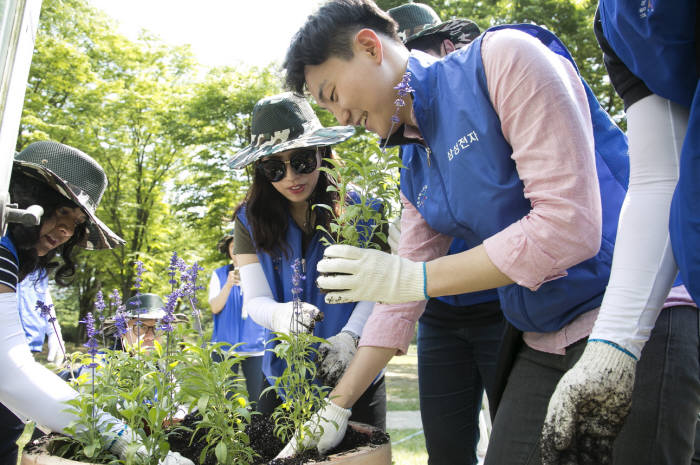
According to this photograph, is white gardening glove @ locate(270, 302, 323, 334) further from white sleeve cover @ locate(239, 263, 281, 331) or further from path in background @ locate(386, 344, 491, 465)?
path in background @ locate(386, 344, 491, 465)

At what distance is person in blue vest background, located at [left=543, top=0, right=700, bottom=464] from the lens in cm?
102

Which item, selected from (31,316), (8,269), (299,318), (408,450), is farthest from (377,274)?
(408,450)

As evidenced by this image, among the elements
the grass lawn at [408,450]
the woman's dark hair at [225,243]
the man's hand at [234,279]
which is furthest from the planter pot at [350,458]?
the woman's dark hair at [225,243]

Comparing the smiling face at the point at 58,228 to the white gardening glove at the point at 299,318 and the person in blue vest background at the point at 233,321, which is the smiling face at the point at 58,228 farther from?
the person in blue vest background at the point at 233,321

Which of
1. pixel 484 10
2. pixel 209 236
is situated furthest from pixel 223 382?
pixel 209 236

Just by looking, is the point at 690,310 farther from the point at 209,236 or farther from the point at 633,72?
the point at 209,236

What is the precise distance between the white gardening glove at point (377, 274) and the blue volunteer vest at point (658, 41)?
692 millimetres

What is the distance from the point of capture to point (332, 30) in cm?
165

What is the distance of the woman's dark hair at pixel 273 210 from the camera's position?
2.36 m

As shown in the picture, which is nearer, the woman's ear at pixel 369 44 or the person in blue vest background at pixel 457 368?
the woman's ear at pixel 369 44

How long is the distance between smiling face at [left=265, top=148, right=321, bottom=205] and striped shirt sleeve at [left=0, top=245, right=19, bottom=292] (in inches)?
39.6

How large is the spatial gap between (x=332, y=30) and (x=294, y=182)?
0.80 m

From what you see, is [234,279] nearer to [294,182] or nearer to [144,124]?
[294,182]

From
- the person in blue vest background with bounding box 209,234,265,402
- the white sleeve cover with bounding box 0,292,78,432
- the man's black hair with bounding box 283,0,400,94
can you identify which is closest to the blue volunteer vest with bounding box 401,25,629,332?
the man's black hair with bounding box 283,0,400,94
